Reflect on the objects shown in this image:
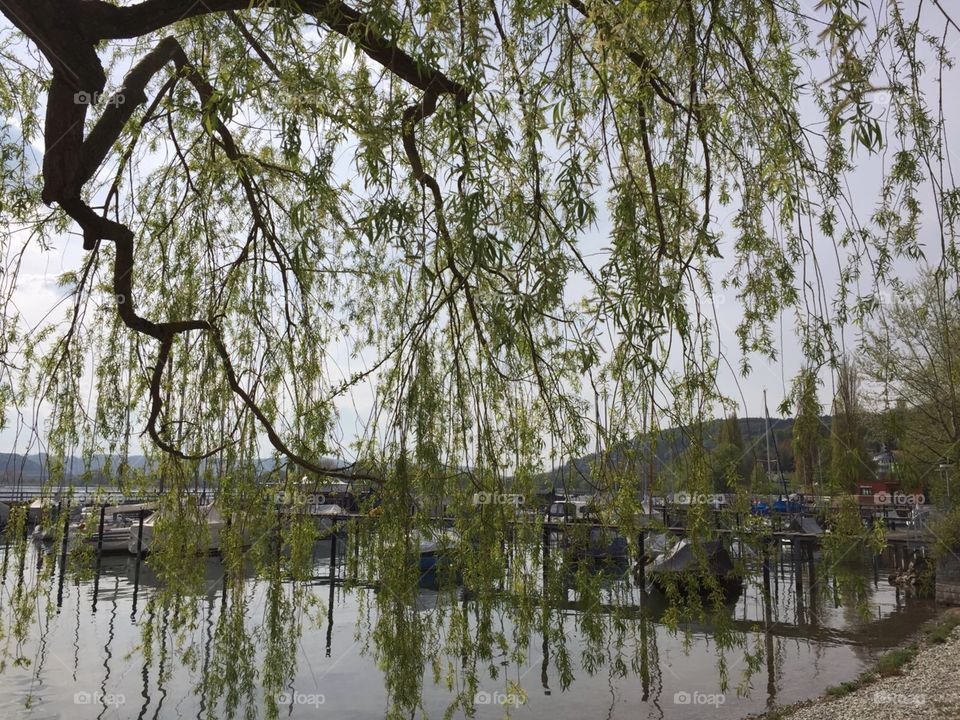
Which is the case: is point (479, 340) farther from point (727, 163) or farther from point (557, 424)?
point (727, 163)

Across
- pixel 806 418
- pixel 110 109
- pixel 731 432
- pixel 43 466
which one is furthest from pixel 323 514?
pixel 806 418

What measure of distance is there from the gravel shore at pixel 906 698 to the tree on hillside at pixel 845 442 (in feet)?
16.9

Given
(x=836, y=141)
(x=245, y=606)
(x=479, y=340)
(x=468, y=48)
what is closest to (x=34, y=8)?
(x=468, y=48)

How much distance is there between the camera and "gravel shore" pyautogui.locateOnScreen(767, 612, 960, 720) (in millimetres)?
6676

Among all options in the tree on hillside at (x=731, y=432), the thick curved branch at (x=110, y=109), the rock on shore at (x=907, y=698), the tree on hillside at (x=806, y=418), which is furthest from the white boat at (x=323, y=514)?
the rock on shore at (x=907, y=698)

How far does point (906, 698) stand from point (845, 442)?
20.4 ft

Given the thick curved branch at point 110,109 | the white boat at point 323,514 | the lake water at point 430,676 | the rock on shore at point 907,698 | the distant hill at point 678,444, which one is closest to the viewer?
the distant hill at point 678,444

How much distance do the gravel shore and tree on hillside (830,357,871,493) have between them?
5160mm

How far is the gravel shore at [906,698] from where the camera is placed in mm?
6676

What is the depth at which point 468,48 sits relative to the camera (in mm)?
2281

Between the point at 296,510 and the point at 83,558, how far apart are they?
1.70m

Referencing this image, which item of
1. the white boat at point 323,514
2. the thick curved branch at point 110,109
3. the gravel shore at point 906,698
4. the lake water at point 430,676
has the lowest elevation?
the lake water at point 430,676

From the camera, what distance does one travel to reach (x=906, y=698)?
23.6ft

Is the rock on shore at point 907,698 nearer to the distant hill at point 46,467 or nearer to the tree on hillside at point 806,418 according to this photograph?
the tree on hillside at point 806,418
